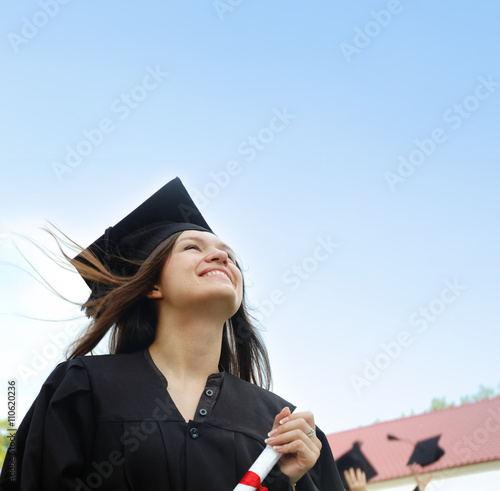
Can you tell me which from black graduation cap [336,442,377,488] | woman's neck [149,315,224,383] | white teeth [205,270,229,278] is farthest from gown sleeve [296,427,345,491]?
black graduation cap [336,442,377,488]

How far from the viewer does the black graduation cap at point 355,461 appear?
21.1m

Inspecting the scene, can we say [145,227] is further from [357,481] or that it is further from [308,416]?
[357,481]

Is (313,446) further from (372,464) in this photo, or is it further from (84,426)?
(372,464)

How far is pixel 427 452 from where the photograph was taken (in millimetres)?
20344

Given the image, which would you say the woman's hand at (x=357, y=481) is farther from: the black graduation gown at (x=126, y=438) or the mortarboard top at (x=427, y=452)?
the mortarboard top at (x=427, y=452)

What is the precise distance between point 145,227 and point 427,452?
63.2ft

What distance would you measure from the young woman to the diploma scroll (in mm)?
43

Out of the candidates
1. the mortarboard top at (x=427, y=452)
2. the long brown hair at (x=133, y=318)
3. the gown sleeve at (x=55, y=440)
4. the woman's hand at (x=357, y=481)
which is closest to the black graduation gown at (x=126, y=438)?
the gown sleeve at (x=55, y=440)

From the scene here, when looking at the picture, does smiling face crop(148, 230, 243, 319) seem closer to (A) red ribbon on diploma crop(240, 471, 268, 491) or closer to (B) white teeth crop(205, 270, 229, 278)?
(B) white teeth crop(205, 270, 229, 278)

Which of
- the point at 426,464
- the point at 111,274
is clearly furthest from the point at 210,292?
the point at 426,464

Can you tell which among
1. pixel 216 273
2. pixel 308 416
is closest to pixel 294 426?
pixel 308 416

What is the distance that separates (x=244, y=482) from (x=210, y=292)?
85 cm

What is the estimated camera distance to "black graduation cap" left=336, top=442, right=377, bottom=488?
2108 centimetres

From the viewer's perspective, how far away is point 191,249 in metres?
3.05
